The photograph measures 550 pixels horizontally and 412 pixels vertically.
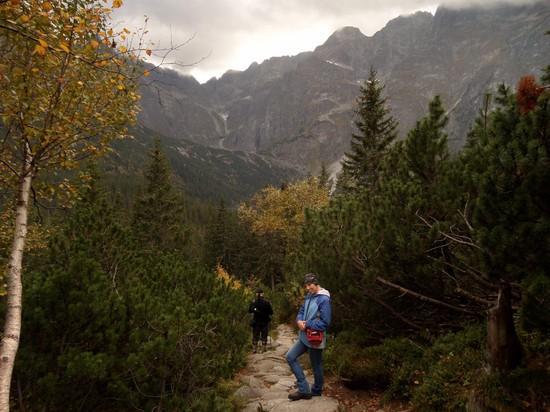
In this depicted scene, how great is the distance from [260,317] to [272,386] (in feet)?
13.3

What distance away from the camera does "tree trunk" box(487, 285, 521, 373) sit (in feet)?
18.6

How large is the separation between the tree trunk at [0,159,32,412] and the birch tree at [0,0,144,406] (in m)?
0.01

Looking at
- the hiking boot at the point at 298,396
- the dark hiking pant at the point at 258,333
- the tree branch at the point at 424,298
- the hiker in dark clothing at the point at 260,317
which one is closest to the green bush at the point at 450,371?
the tree branch at the point at 424,298

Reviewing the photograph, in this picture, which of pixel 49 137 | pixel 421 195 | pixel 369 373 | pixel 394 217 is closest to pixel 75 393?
pixel 49 137

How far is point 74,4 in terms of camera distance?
5684mm

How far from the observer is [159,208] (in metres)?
33.7

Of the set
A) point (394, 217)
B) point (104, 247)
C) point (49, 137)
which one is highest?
point (49, 137)

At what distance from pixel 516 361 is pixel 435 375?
1.33m

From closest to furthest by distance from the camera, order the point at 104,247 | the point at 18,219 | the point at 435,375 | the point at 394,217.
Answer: the point at 18,219
the point at 435,375
the point at 394,217
the point at 104,247

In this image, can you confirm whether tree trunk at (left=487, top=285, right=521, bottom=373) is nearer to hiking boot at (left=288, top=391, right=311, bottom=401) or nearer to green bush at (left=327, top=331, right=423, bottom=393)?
green bush at (left=327, top=331, right=423, bottom=393)

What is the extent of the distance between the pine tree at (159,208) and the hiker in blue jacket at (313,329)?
26.9m

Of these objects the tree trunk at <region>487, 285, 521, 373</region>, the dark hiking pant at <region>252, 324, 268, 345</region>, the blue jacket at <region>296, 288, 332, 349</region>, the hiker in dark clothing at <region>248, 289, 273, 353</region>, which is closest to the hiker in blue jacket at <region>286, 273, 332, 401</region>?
the blue jacket at <region>296, 288, 332, 349</region>

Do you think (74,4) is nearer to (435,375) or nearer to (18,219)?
(18,219)

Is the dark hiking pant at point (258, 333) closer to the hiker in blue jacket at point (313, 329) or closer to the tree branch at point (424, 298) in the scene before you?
the hiker in blue jacket at point (313, 329)
